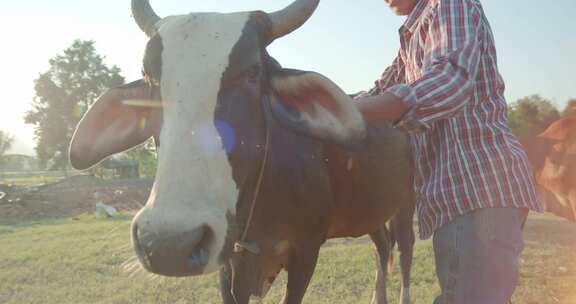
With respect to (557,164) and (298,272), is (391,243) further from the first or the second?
(298,272)

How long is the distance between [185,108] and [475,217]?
1425mm

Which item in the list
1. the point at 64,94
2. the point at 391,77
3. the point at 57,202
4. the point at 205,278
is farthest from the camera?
the point at 64,94

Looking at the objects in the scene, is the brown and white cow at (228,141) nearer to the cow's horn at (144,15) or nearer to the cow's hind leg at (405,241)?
the cow's horn at (144,15)

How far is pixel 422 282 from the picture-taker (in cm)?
575

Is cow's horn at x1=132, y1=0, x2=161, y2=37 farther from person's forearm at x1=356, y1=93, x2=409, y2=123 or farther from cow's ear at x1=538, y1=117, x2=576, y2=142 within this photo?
cow's ear at x1=538, y1=117, x2=576, y2=142

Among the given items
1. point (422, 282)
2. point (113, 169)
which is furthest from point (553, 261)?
point (113, 169)

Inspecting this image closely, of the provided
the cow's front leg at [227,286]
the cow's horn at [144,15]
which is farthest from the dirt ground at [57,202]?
the cow's horn at [144,15]

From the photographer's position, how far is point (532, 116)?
6.30 metres

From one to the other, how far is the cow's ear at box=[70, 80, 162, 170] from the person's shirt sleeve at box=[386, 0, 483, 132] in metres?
1.34

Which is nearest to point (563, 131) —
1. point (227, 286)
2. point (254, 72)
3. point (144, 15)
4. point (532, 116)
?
point (532, 116)

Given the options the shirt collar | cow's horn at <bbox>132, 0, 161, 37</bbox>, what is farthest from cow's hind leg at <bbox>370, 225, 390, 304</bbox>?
cow's horn at <bbox>132, 0, 161, 37</bbox>

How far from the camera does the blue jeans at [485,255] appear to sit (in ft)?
6.64

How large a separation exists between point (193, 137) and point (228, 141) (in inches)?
6.1

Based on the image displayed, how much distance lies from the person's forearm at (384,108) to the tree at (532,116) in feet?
15.3
